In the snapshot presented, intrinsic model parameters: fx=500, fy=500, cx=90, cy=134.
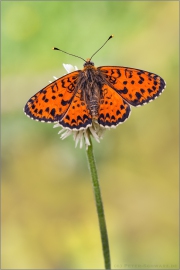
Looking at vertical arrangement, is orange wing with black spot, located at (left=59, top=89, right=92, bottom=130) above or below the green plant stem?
above

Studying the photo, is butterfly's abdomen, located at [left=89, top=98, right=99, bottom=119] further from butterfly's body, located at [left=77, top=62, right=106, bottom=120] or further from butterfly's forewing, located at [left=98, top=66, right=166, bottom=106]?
butterfly's forewing, located at [left=98, top=66, right=166, bottom=106]

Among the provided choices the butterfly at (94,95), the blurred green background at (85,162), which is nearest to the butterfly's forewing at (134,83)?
the butterfly at (94,95)

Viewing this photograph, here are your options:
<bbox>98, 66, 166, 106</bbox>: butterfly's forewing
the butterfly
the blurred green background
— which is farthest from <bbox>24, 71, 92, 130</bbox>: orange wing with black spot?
the blurred green background

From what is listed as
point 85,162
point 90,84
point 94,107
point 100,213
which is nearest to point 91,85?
point 90,84

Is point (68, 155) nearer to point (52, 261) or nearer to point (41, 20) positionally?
point (52, 261)

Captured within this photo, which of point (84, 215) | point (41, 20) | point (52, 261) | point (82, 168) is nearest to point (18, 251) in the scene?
point (52, 261)

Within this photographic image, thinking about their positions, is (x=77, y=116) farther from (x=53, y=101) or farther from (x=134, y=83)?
(x=134, y=83)

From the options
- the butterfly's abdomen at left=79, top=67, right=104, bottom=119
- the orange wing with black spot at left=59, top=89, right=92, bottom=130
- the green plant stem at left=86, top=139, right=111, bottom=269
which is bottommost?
the green plant stem at left=86, top=139, right=111, bottom=269
